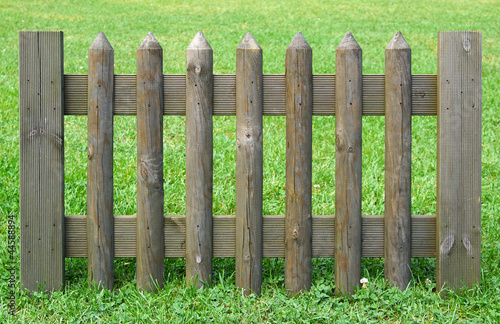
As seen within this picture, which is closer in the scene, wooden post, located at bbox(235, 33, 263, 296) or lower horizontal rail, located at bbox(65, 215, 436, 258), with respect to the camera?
wooden post, located at bbox(235, 33, 263, 296)

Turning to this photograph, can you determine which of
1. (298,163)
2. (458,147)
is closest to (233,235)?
(298,163)

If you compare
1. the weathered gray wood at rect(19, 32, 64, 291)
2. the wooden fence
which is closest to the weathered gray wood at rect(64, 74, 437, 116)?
the wooden fence

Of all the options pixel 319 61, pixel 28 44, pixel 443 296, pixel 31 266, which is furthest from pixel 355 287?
pixel 319 61

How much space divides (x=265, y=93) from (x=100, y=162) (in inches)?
36.2

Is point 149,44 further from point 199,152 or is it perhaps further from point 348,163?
point 348,163

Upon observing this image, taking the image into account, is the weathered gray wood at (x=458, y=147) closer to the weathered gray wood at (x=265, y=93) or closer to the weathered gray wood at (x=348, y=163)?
the weathered gray wood at (x=265, y=93)

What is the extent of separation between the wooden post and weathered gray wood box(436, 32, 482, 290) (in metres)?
0.95

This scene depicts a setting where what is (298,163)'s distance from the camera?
9.30ft

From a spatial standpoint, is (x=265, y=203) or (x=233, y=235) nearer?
(x=233, y=235)

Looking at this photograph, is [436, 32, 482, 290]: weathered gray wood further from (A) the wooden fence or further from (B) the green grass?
(B) the green grass

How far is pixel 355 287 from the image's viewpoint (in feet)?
9.66

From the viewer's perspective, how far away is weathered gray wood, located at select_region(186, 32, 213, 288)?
281 centimetres

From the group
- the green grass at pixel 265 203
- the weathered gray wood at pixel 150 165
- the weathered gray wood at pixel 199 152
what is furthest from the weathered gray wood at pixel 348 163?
the weathered gray wood at pixel 150 165

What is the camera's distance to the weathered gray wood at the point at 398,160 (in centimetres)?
281
